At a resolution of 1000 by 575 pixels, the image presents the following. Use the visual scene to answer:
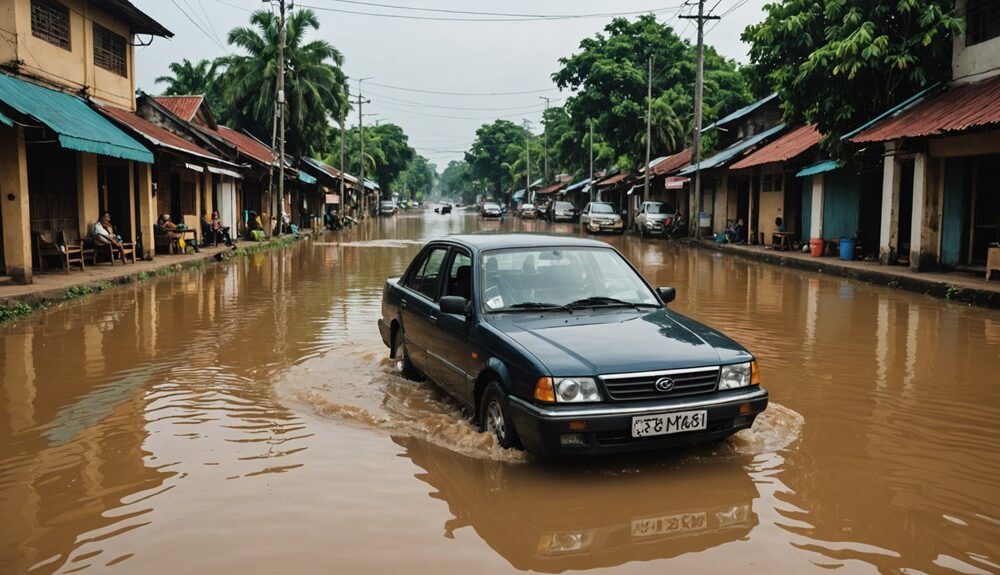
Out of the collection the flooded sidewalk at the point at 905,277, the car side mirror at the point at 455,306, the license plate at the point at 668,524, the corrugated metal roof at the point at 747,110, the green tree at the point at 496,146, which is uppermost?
the green tree at the point at 496,146

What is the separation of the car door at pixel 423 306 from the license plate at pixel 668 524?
2811mm

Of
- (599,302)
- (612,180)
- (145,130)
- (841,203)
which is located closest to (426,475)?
(599,302)

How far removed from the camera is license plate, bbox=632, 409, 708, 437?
5055mm

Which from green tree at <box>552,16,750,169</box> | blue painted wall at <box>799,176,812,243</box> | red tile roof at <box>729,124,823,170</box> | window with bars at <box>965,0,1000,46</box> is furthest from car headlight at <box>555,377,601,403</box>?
green tree at <box>552,16,750,169</box>

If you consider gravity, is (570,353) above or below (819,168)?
below

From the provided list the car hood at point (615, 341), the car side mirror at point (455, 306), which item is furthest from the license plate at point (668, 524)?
the car side mirror at point (455, 306)

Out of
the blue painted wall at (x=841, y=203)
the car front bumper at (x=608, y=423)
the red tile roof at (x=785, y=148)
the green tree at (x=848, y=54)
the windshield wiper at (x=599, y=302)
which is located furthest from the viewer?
the red tile roof at (x=785, y=148)

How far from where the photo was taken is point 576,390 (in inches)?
199

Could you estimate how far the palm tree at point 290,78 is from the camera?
45906 mm

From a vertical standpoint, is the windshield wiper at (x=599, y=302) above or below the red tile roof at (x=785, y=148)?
below

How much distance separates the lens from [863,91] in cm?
2009

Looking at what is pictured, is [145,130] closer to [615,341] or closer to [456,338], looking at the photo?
[456,338]

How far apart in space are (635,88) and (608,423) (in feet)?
157

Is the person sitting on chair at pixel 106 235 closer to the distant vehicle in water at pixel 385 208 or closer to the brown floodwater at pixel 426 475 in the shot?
the brown floodwater at pixel 426 475
